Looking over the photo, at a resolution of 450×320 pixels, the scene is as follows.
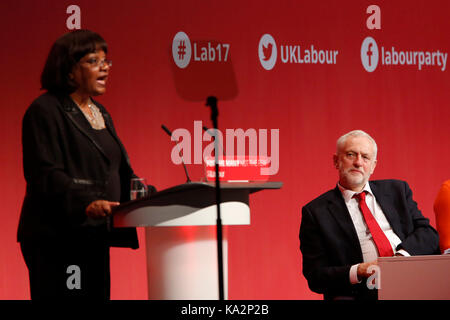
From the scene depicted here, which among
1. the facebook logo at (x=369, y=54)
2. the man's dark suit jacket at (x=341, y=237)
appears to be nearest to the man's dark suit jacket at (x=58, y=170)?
the man's dark suit jacket at (x=341, y=237)

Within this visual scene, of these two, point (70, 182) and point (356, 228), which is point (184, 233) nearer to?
point (70, 182)

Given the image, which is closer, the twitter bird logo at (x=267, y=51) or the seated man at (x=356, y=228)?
the seated man at (x=356, y=228)

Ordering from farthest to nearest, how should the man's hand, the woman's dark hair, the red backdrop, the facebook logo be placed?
the facebook logo, the red backdrop, the man's hand, the woman's dark hair

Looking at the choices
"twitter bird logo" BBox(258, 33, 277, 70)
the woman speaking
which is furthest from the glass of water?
"twitter bird logo" BBox(258, 33, 277, 70)

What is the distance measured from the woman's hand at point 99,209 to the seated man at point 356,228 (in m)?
0.99

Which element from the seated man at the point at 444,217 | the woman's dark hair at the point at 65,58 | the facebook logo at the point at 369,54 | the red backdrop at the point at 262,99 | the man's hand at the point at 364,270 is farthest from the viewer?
the facebook logo at the point at 369,54

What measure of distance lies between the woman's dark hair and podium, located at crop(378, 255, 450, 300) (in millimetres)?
1171

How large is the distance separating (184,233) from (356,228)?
104 cm

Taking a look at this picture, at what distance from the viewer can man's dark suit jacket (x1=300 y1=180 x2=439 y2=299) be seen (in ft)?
8.38

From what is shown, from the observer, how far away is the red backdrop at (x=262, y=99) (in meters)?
3.46

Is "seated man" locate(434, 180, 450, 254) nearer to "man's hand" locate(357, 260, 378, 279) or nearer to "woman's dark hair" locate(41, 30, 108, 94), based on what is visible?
"man's hand" locate(357, 260, 378, 279)

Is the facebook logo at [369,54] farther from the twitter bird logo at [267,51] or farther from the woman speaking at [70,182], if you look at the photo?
the woman speaking at [70,182]
